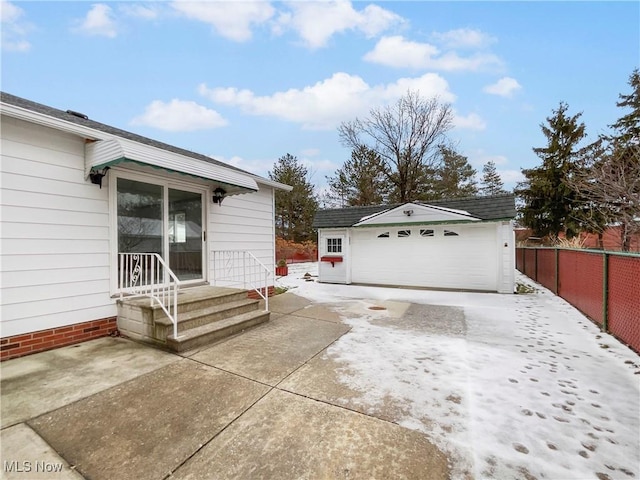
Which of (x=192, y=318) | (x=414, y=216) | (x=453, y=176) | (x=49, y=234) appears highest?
(x=453, y=176)

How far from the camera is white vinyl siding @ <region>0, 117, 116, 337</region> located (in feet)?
10.8

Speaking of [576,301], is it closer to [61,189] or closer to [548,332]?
[548,332]

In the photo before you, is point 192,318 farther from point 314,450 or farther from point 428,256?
point 428,256

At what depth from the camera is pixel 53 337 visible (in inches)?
141

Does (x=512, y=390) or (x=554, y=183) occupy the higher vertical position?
(x=554, y=183)

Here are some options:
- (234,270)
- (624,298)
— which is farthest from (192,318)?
(624,298)

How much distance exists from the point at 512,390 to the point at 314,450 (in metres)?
1.98

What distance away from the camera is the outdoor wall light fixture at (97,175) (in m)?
3.90

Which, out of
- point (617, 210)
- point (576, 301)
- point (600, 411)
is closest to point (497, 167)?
point (617, 210)

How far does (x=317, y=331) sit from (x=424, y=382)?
1.92 meters

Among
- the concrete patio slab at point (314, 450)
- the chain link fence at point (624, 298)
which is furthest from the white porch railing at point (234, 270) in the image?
the chain link fence at point (624, 298)

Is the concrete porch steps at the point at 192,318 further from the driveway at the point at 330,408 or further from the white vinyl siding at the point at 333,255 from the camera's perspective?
the white vinyl siding at the point at 333,255

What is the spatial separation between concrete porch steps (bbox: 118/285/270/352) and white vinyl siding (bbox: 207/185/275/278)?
1188mm

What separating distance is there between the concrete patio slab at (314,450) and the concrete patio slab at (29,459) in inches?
28.3
